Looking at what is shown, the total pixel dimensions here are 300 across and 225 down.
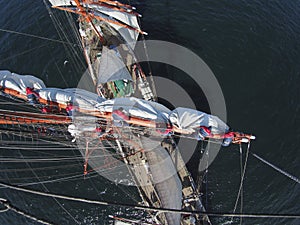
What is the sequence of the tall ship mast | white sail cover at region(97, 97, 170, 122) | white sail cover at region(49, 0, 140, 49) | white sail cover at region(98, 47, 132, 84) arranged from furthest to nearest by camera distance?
white sail cover at region(49, 0, 140, 49)
the tall ship mast
white sail cover at region(98, 47, 132, 84)
white sail cover at region(97, 97, 170, 122)

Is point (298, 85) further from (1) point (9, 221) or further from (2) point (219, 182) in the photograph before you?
(1) point (9, 221)

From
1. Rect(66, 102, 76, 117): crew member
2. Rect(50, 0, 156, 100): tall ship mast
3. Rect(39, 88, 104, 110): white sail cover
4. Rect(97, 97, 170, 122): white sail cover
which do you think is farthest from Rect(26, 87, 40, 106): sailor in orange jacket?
Rect(50, 0, 156, 100): tall ship mast

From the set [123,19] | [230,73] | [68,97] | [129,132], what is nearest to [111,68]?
[123,19]

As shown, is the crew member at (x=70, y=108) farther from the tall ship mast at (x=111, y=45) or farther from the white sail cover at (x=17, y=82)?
the tall ship mast at (x=111, y=45)

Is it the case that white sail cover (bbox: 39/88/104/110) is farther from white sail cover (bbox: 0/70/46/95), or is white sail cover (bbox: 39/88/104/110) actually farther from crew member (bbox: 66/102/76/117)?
white sail cover (bbox: 0/70/46/95)

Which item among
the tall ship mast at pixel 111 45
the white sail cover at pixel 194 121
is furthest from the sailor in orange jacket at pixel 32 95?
the tall ship mast at pixel 111 45

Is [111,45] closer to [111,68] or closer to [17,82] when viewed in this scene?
[111,68]

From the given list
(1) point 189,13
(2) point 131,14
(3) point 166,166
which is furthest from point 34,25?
(3) point 166,166
